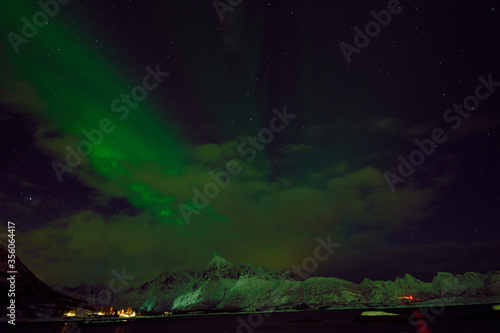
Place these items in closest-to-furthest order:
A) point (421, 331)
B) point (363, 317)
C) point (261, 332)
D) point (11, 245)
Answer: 1. point (11, 245)
2. point (421, 331)
3. point (261, 332)
4. point (363, 317)

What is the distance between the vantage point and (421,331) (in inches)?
4085

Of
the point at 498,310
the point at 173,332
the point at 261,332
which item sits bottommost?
the point at 498,310

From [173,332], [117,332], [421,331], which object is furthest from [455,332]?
[117,332]

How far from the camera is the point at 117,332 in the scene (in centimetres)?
13988

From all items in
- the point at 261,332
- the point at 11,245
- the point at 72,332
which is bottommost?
the point at 261,332

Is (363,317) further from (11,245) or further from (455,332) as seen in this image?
(11,245)

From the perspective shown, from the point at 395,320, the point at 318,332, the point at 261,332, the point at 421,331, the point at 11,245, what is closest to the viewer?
the point at 11,245

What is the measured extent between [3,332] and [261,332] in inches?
4337

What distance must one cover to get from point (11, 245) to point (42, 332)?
2599 inches

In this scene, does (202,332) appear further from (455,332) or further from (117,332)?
(455,332)

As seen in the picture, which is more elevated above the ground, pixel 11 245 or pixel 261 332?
pixel 11 245

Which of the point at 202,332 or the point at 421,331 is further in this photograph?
the point at 202,332

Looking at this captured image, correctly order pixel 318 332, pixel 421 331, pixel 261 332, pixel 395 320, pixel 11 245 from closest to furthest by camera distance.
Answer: pixel 11 245
pixel 421 331
pixel 318 332
pixel 261 332
pixel 395 320

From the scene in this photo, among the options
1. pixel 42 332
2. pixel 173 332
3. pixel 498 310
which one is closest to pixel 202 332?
pixel 173 332
